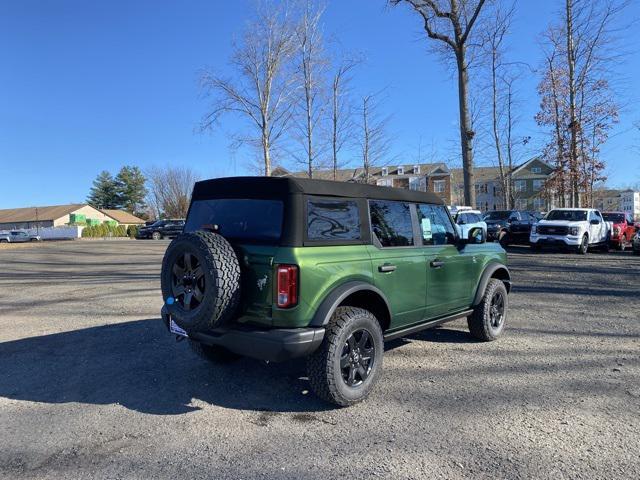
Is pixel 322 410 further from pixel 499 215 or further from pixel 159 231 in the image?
pixel 159 231

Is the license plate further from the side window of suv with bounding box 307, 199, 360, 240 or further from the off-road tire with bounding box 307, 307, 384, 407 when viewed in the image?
the side window of suv with bounding box 307, 199, 360, 240

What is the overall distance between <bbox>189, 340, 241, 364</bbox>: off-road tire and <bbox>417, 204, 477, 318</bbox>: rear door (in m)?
2.19

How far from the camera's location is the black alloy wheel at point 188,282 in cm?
365

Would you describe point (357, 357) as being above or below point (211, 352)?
above

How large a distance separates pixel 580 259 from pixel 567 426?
1323cm

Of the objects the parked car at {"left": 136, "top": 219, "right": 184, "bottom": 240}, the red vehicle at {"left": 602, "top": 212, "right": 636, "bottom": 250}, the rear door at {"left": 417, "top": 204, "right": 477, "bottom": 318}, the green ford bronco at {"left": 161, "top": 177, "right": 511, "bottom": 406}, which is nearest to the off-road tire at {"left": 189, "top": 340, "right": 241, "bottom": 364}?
the green ford bronco at {"left": 161, "top": 177, "right": 511, "bottom": 406}

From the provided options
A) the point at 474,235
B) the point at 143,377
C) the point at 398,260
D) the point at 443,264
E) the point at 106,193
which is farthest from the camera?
the point at 106,193

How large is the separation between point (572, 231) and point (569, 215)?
1609 millimetres

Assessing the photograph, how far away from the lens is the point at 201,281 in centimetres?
364

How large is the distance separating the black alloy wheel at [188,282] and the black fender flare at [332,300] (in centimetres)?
94

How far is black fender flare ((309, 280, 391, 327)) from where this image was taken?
138 inches

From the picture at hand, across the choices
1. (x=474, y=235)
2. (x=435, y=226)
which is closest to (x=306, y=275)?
(x=435, y=226)

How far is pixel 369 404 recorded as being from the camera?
Answer: 386 centimetres

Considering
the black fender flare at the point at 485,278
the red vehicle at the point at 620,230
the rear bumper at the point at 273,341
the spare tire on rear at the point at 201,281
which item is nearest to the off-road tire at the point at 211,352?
the spare tire on rear at the point at 201,281
